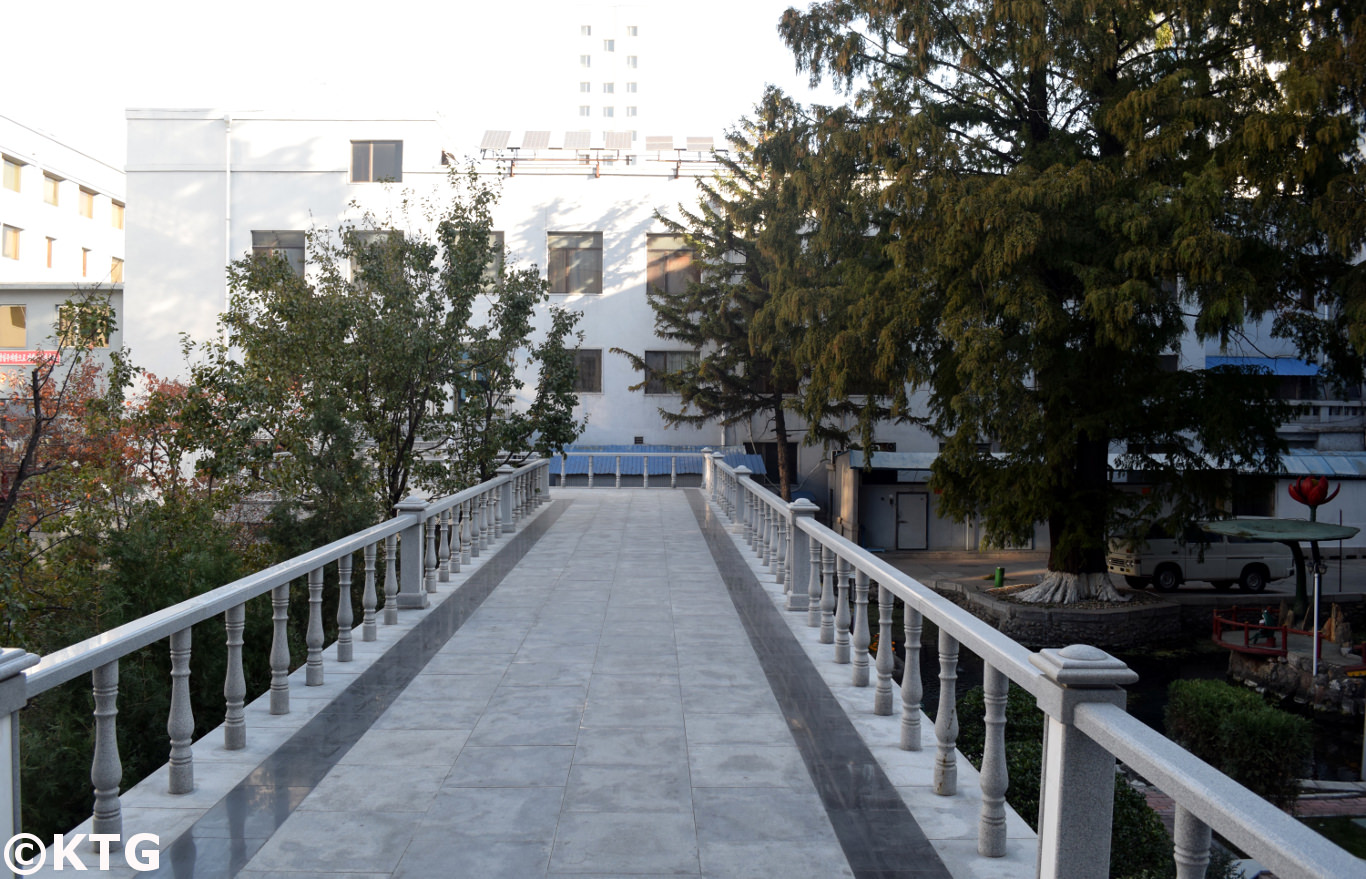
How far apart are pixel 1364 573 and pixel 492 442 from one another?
2410 centimetres

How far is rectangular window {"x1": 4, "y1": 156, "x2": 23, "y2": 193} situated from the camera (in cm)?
3841

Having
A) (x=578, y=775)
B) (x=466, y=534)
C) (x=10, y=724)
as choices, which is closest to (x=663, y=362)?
(x=466, y=534)

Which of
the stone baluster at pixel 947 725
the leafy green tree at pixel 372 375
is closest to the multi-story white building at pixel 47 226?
the leafy green tree at pixel 372 375

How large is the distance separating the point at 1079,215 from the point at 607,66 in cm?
8571

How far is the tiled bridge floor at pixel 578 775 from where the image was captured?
384cm


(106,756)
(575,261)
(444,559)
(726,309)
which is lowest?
(444,559)

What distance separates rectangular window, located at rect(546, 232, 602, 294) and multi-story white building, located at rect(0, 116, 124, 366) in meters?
14.8

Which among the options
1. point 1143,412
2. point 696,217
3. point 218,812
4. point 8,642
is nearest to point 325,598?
point 8,642

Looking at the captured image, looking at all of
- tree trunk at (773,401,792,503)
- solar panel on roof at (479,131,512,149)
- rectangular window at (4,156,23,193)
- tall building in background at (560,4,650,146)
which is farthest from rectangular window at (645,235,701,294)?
→ tall building in background at (560,4,650,146)

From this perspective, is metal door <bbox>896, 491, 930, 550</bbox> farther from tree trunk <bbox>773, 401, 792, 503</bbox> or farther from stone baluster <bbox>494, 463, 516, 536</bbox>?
stone baluster <bbox>494, 463, 516, 536</bbox>

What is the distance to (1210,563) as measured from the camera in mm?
24656

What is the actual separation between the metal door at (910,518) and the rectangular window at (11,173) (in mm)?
36677

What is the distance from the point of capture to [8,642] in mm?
8516

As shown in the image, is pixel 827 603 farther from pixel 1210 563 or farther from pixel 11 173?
pixel 11 173
